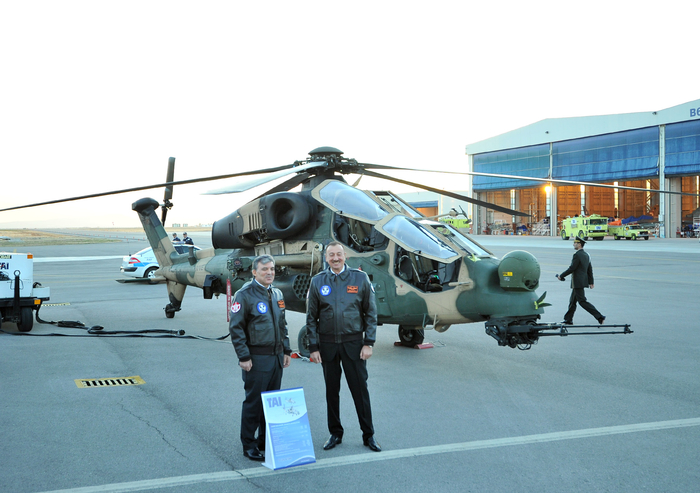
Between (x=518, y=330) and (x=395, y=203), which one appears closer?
(x=518, y=330)

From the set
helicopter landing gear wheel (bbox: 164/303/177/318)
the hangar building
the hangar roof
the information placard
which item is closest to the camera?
the information placard

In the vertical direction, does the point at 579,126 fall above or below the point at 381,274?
above

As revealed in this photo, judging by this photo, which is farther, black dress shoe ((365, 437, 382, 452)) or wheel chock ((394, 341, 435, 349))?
wheel chock ((394, 341, 435, 349))

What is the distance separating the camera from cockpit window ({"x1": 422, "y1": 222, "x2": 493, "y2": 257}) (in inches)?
321

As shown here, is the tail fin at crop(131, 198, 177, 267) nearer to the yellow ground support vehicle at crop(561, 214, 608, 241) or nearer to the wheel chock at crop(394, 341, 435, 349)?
the wheel chock at crop(394, 341, 435, 349)

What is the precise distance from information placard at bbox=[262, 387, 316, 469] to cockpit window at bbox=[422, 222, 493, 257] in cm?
396

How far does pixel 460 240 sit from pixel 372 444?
12.7 ft

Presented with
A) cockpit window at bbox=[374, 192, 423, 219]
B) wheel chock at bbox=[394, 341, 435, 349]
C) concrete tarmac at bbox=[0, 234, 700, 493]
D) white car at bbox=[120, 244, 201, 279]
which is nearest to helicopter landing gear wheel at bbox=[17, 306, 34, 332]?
concrete tarmac at bbox=[0, 234, 700, 493]

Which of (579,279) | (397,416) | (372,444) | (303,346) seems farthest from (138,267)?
(372,444)

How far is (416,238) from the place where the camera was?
8.06m

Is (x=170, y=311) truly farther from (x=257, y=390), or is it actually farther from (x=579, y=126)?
(x=579, y=126)

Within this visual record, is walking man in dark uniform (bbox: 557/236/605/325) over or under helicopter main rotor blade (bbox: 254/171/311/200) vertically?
under

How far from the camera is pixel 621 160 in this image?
5509cm

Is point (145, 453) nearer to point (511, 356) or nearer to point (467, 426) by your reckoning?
point (467, 426)
